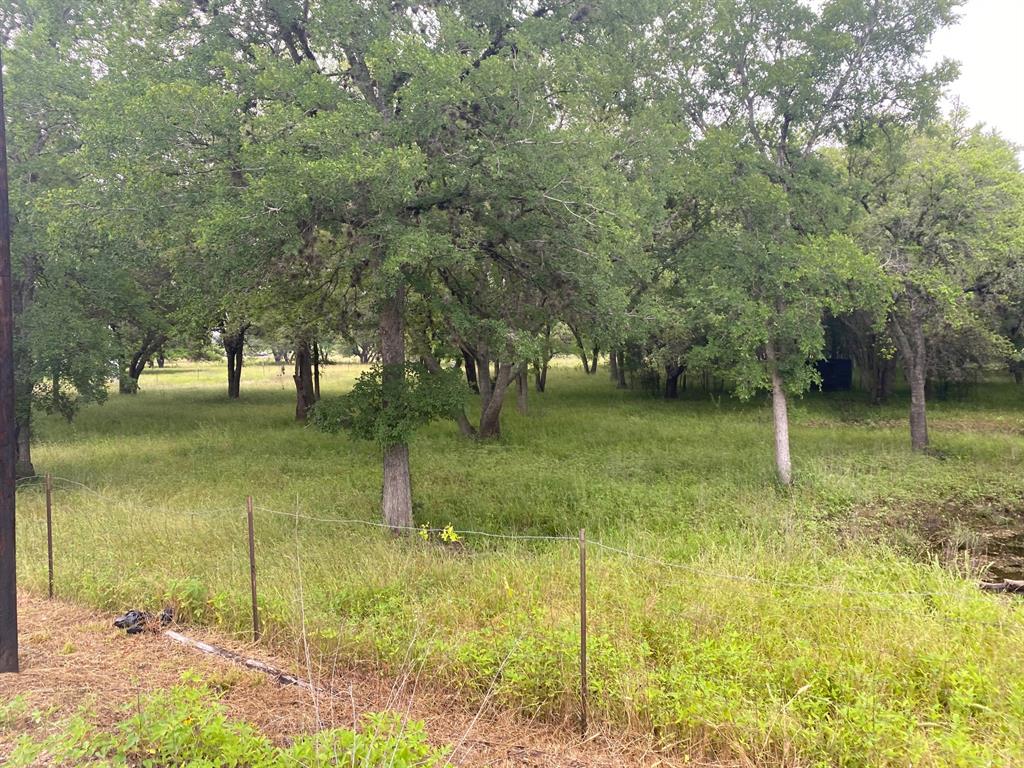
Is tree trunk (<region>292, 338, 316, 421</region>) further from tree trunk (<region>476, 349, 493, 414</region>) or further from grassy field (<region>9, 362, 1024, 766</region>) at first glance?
tree trunk (<region>476, 349, 493, 414</region>)

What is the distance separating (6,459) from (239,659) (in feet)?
7.85

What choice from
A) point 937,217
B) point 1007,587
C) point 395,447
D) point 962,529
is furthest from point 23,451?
point 937,217

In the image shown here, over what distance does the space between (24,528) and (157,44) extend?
292 inches

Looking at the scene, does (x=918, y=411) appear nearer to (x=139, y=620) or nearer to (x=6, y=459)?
(x=139, y=620)

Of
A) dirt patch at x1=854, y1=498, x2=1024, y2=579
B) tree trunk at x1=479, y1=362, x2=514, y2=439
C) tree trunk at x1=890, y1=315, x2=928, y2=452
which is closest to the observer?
dirt patch at x1=854, y1=498, x2=1024, y2=579

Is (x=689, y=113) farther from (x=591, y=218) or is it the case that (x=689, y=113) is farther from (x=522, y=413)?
(x=522, y=413)

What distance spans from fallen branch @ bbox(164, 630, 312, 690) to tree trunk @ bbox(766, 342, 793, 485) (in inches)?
467

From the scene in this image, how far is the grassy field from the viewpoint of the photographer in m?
4.25

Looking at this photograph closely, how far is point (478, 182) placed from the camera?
29.2 feet

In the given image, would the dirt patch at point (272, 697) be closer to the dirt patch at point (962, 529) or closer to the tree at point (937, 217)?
the dirt patch at point (962, 529)

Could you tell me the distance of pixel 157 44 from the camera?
30.3 ft

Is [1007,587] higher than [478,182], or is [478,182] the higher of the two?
[478,182]

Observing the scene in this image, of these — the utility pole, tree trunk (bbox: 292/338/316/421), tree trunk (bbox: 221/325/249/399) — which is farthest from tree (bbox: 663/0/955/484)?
tree trunk (bbox: 221/325/249/399)

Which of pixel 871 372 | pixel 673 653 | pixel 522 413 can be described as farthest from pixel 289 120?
pixel 871 372
